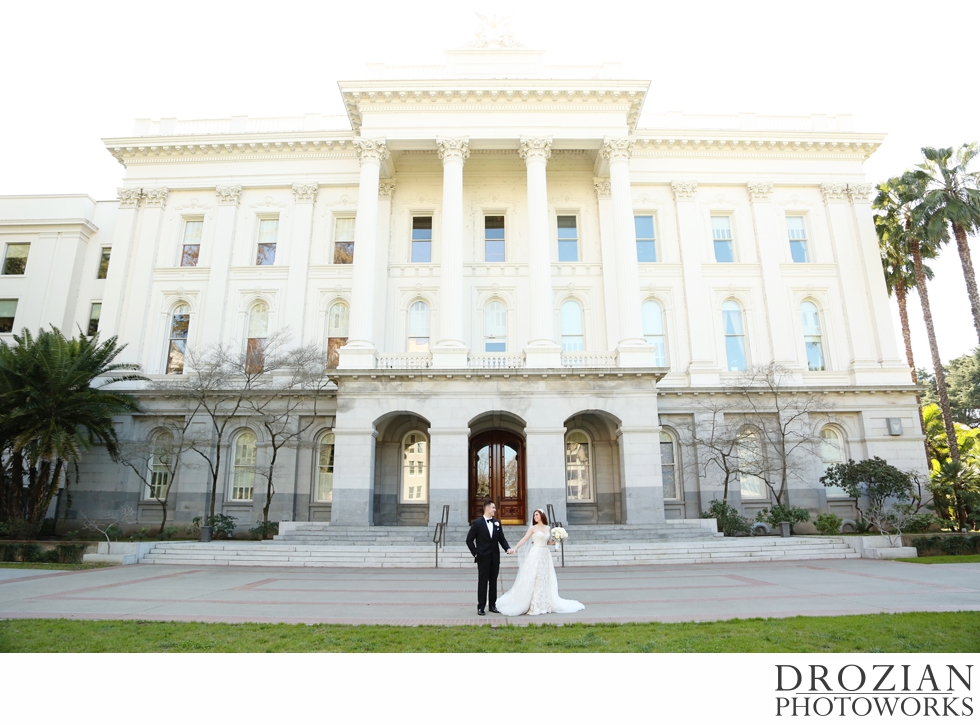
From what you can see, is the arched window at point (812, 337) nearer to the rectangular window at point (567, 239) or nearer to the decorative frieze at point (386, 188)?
the rectangular window at point (567, 239)

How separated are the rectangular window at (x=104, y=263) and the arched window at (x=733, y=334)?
29.6 m

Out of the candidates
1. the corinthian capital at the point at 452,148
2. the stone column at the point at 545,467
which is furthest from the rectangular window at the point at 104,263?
the stone column at the point at 545,467

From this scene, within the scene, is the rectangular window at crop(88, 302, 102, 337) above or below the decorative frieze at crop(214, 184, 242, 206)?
below

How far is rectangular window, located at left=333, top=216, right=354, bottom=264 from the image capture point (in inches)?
1091

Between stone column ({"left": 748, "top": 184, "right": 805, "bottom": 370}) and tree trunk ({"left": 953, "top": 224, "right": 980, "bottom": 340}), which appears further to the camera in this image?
stone column ({"left": 748, "top": 184, "right": 805, "bottom": 370})

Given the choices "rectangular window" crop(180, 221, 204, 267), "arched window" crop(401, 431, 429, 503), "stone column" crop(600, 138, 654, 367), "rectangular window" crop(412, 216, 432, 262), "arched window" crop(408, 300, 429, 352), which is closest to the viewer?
"stone column" crop(600, 138, 654, 367)

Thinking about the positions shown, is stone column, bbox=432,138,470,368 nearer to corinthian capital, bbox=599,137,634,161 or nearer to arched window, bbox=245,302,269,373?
corinthian capital, bbox=599,137,634,161

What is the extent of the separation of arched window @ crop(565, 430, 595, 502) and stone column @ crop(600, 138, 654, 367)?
14.4 ft

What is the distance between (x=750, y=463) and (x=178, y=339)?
974 inches

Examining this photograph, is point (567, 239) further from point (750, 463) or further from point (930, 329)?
point (930, 329)

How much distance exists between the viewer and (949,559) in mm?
16672

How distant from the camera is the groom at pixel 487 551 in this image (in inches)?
370

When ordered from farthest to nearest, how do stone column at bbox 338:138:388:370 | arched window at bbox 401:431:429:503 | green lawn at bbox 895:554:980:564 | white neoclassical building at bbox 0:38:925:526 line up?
arched window at bbox 401:431:429:503 < white neoclassical building at bbox 0:38:925:526 < stone column at bbox 338:138:388:370 < green lawn at bbox 895:554:980:564

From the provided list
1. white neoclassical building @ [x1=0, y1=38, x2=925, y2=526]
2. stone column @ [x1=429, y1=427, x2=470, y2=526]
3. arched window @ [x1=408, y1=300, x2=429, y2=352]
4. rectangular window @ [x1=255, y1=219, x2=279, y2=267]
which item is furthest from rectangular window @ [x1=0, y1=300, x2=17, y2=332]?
stone column @ [x1=429, y1=427, x2=470, y2=526]
